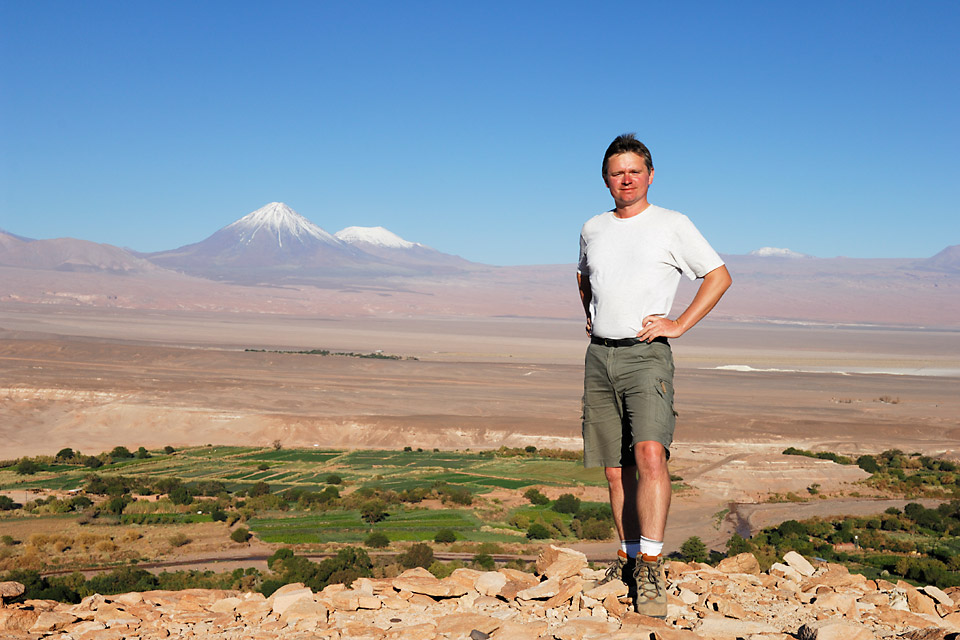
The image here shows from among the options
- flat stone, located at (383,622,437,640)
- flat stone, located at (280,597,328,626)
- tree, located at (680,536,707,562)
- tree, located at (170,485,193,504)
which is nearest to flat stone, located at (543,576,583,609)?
flat stone, located at (383,622,437,640)

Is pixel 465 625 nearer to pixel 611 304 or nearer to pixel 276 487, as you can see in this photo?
pixel 611 304

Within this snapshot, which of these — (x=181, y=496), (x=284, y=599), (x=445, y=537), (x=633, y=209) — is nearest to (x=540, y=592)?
(x=284, y=599)

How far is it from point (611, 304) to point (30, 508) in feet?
97.6

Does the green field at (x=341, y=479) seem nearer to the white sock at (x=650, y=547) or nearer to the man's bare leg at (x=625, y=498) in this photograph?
the man's bare leg at (x=625, y=498)

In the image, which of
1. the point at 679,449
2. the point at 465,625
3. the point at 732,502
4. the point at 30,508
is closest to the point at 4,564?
the point at 30,508

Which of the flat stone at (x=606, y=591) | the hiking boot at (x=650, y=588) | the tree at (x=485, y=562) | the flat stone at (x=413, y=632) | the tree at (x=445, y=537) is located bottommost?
the tree at (x=445, y=537)

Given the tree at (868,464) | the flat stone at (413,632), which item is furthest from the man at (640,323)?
the tree at (868,464)

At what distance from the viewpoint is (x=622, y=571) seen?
16.2 ft

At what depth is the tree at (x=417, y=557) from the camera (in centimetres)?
2095

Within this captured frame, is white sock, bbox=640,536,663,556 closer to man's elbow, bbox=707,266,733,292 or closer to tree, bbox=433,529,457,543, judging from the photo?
man's elbow, bbox=707,266,733,292

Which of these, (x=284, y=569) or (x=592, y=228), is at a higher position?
(x=592, y=228)

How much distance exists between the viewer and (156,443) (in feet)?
146

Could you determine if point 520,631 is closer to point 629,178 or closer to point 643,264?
point 643,264

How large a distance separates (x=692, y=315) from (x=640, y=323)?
282 mm
